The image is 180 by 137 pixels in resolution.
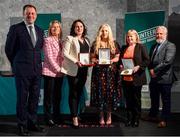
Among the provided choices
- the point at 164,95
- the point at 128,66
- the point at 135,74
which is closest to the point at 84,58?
the point at 128,66

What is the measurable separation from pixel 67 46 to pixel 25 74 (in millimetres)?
908

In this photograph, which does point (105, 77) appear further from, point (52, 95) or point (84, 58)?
point (52, 95)

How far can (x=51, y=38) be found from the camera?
707cm

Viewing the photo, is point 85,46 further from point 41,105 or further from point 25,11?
point 41,105

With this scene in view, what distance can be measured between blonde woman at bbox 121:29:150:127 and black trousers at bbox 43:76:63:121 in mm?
1060

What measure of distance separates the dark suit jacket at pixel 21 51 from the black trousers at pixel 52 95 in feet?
2.24

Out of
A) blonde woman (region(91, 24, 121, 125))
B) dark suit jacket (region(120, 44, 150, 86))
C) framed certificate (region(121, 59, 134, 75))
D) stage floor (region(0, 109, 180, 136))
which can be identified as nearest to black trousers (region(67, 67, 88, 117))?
blonde woman (region(91, 24, 121, 125))

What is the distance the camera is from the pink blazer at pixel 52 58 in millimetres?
6985

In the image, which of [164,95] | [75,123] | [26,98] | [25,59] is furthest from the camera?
[164,95]

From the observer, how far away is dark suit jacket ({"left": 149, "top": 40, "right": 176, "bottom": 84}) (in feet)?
23.0

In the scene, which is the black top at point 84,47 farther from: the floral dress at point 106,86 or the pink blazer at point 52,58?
the pink blazer at point 52,58

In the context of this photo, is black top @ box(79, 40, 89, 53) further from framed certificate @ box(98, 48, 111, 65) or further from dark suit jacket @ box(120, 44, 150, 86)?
dark suit jacket @ box(120, 44, 150, 86)

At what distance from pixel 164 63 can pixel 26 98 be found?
2211 millimetres

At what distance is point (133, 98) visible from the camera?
279 inches
